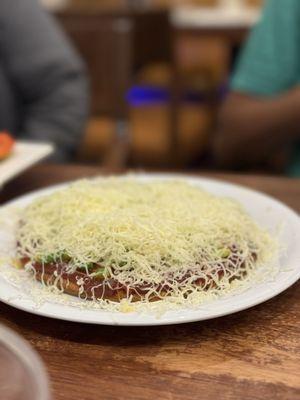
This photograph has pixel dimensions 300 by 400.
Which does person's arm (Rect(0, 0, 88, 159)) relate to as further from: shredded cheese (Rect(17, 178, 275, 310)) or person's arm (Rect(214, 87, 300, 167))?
shredded cheese (Rect(17, 178, 275, 310))

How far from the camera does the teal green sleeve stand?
54.2 inches

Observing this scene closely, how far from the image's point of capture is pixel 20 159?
924 millimetres

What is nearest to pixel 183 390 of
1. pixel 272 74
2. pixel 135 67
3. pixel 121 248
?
pixel 121 248

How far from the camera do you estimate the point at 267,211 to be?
789mm

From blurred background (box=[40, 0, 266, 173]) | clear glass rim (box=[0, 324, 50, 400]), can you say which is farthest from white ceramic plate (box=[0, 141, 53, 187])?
blurred background (box=[40, 0, 266, 173])

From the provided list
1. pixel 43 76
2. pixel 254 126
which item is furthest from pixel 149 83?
pixel 254 126

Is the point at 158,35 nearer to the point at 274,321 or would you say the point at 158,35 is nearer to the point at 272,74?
the point at 272,74

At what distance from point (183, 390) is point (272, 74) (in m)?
1.07

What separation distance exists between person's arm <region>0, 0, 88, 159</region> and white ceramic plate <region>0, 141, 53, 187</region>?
16.4 inches

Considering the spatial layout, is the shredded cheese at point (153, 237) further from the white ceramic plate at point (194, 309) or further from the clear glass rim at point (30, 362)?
the clear glass rim at point (30, 362)

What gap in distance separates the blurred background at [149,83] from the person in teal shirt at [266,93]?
0.46 m

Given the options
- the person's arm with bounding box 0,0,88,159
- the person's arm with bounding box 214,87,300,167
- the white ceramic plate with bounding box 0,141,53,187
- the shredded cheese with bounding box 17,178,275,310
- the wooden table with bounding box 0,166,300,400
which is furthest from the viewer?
the person's arm with bounding box 0,0,88,159

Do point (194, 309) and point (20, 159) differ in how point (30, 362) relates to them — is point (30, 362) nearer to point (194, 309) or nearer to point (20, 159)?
point (194, 309)

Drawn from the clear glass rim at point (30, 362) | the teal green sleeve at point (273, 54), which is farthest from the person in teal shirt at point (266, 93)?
the clear glass rim at point (30, 362)
